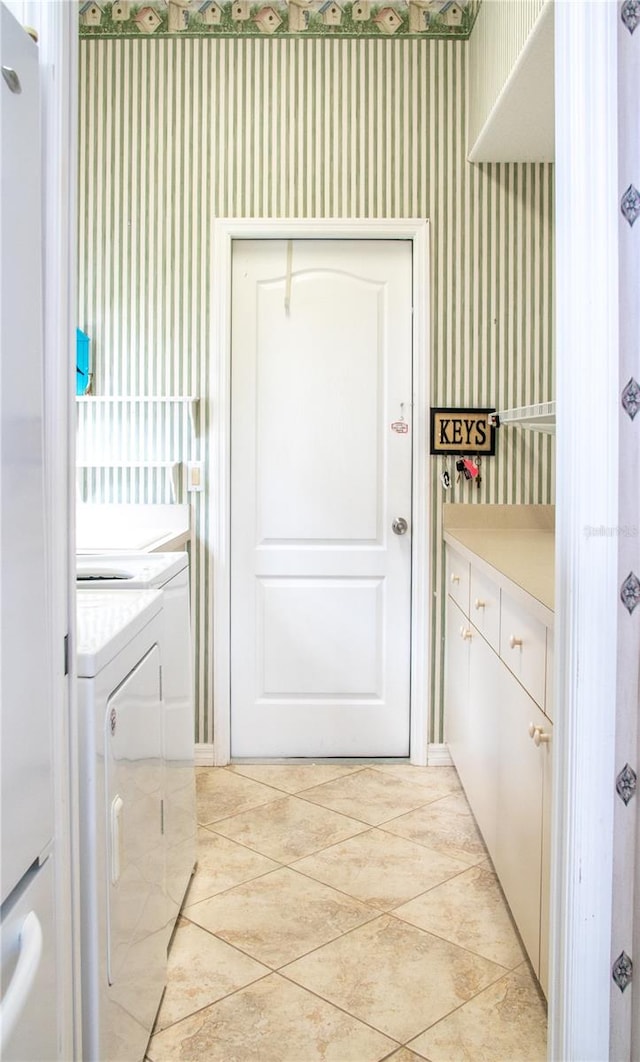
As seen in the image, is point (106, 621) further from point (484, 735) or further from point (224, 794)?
point (224, 794)

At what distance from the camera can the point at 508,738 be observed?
222 cm

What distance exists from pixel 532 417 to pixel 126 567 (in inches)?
49.9

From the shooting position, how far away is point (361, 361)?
3.48 m

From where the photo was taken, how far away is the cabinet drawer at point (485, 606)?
242 centimetres

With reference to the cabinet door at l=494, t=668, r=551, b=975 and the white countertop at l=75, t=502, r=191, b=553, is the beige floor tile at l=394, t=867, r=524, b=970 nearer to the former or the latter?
the cabinet door at l=494, t=668, r=551, b=975

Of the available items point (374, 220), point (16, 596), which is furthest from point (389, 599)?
point (16, 596)

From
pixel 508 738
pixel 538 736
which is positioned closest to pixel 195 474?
pixel 508 738

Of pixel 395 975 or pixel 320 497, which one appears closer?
pixel 395 975

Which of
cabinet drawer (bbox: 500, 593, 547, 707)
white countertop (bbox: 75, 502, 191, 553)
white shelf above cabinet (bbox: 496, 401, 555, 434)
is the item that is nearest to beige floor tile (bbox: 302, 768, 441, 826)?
cabinet drawer (bbox: 500, 593, 547, 707)

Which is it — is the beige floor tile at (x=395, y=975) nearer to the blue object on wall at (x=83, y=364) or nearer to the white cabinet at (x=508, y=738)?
the white cabinet at (x=508, y=738)

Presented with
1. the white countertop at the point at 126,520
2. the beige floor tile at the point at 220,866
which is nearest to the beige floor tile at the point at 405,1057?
the beige floor tile at the point at 220,866

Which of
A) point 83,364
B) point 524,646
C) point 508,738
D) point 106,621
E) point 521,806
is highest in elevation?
point 83,364

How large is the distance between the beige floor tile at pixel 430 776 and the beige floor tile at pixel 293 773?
0.14 meters

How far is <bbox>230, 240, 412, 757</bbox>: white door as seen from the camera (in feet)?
11.4
